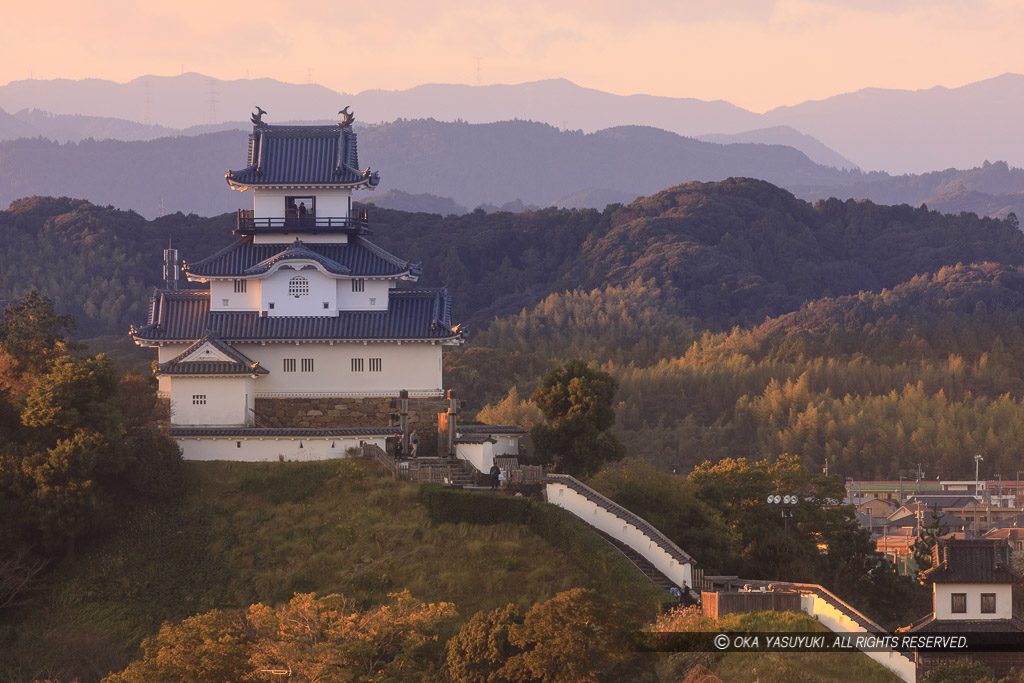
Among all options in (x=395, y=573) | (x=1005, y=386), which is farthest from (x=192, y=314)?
(x=1005, y=386)

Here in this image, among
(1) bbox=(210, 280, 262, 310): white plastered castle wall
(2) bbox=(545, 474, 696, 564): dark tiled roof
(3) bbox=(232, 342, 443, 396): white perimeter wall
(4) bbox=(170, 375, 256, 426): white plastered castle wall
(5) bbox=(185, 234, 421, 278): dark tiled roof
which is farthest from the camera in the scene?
(1) bbox=(210, 280, 262, 310): white plastered castle wall

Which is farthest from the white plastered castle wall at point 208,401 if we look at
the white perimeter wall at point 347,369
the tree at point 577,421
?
the tree at point 577,421

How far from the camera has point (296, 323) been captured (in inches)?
2138

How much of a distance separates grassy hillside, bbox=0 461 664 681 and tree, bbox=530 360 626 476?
25.0ft

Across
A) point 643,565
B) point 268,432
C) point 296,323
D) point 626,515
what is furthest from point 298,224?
point 643,565

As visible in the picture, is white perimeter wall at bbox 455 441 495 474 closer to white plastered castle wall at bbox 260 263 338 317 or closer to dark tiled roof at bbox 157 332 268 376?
dark tiled roof at bbox 157 332 268 376

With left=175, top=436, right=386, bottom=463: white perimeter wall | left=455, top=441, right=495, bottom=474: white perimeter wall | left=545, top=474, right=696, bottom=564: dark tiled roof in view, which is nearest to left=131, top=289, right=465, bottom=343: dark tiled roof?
left=455, top=441, right=495, bottom=474: white perimeter wall

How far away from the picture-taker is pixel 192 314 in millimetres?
54438

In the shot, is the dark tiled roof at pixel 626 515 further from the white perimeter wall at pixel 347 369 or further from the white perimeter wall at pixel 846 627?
the white perimeter wall at pixel 347 369

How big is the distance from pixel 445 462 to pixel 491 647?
15.3 metres

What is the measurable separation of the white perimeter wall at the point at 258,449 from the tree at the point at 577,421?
7.59 metres

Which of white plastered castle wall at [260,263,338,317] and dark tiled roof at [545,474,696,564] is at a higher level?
white plastered castle wall at [260,263,338,317]

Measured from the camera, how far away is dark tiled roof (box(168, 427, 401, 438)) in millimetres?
48938

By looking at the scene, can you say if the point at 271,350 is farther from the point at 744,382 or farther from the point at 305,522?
the point at 744,382
